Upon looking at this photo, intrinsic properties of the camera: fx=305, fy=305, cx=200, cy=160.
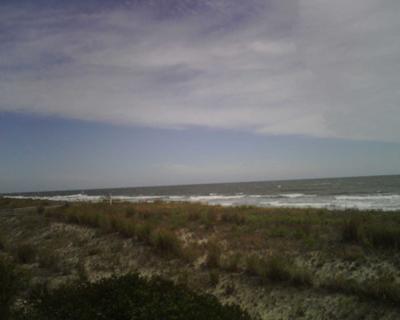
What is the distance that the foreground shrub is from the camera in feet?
14.7

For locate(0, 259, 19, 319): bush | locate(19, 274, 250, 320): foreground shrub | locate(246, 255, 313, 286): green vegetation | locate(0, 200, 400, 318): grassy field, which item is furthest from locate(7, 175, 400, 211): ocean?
locate(0, 259, 19, 319): bush

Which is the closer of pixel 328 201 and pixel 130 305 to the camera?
pixel 130 305

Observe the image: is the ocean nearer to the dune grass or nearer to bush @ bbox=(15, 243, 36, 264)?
the dune grass

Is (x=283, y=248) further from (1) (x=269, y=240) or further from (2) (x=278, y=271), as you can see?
(2) (x=278, y=271)

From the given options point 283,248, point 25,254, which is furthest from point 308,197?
point 25,254

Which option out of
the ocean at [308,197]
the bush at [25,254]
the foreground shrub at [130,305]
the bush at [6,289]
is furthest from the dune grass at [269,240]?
the ocean at [308,197]

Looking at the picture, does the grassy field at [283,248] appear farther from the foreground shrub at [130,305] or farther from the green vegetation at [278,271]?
the foreground shrub at [130,305]

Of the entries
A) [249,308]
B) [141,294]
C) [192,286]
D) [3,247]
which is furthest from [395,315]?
[3,247]

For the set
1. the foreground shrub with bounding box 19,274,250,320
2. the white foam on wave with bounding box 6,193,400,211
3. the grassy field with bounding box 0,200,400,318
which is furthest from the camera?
the white foam on wave with bounding box 6,193,400,211

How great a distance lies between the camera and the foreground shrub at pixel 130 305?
4.48 metres

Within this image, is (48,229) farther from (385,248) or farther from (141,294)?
(385,248)

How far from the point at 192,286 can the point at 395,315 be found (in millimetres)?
4289

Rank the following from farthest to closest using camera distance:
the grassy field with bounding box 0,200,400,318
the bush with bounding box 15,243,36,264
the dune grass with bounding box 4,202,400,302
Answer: the bush with bounding box 15,243,36,264 → the dune grass with bounding box 4,202,400,302 → the grassy field with bounding box 0,200,400,318

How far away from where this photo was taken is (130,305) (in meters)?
4.73
